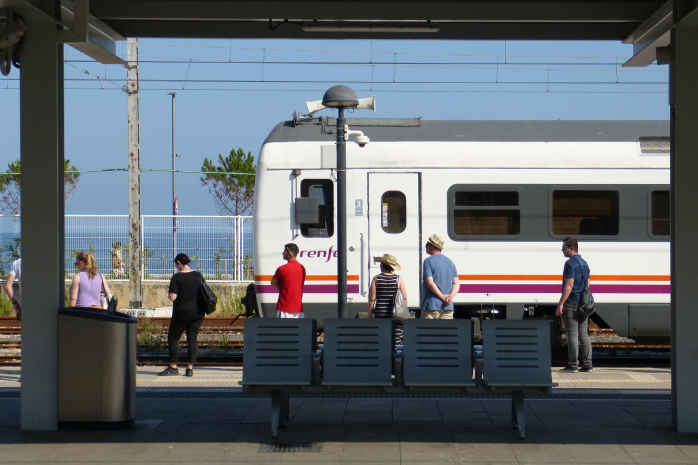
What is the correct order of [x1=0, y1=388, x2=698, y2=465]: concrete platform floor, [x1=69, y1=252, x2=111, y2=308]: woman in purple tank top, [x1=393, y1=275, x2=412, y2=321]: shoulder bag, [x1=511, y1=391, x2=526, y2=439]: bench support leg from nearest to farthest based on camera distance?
[x1=0, y1=388, x2=698, y2=465]: concrete platform floor → [x1=511, y1=391, x2=526, y2=439]: bench support leg → [x1=393, y1=275, x2=412, y2=321]: shoulder bag → [x1=69, y1=252, x2=111, y2=308]: woman in purple tank top

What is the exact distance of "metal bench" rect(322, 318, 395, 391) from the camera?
273 inches

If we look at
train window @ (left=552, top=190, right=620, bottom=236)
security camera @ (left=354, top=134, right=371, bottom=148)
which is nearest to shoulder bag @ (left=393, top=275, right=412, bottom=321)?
security camera @ (left=354, top=134, right=371, bottom=148)

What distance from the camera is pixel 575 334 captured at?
10.6m

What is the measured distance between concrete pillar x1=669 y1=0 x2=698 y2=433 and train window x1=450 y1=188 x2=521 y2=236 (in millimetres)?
4942

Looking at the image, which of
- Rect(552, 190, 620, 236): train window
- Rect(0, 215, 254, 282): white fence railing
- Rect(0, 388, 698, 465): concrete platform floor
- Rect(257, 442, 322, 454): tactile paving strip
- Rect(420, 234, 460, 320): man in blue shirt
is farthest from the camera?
Rect(0, 215, 254, 282): white fence railing

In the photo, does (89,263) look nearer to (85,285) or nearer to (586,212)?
(85,285)

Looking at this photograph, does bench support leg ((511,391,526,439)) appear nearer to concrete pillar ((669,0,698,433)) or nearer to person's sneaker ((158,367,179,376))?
concrete pillar ((669,0,698,433))

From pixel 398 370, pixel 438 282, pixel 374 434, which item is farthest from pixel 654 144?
pixel 374 434

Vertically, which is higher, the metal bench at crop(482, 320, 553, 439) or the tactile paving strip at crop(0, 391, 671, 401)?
the metal bench at crop(482, 320, 553, 439)

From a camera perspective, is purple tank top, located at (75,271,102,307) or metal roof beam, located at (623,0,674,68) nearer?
metal roof beam, located at (623,0,674,68)

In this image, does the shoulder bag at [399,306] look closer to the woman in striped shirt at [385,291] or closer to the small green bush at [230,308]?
the woman in striped shirt at [385,291]

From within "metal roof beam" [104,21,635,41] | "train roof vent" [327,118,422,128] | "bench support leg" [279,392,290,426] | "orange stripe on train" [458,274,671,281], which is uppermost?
"metal roof beam" [104,21,635,41]

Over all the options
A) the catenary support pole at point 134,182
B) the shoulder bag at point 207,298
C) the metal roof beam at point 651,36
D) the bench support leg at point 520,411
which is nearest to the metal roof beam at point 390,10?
the metal roof beam at point 651,36

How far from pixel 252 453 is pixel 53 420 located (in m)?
1.83
